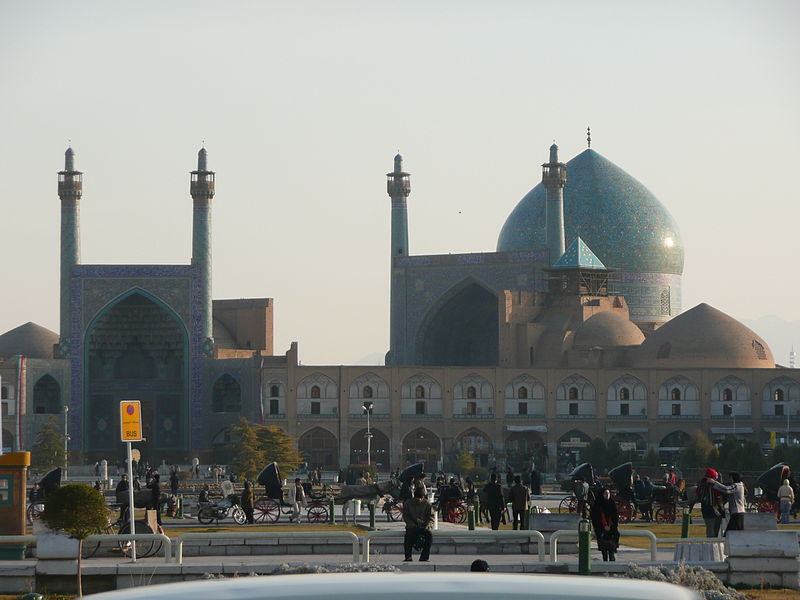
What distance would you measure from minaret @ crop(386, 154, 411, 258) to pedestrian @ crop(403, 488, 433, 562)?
43.8m

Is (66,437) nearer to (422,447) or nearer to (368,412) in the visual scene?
(368,412)

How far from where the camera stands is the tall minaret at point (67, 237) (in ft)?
171

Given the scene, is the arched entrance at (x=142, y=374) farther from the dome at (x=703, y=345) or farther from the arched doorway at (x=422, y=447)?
the dome at (x=703, y=345)

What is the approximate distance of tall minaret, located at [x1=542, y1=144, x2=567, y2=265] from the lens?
56.9 meters

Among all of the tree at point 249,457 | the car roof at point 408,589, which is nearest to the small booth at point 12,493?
the car roof at point 408,589

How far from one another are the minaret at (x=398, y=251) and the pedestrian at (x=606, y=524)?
1695 inches

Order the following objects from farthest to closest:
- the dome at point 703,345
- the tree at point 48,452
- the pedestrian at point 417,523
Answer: the dome at point 703,345 < the tree at point 48,452 < the pedestrian at point 417,523

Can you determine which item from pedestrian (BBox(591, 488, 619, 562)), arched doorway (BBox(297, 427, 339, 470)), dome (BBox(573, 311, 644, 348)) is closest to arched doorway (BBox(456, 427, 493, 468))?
arched doorway (BBox(297, 427, 339, 470))

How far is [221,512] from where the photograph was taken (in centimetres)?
2248

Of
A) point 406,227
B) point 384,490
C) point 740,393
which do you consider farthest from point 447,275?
point 384,490

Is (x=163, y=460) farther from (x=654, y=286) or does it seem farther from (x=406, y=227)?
(x=654, y=286)

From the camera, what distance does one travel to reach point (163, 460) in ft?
169

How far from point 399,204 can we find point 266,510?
35.4 m

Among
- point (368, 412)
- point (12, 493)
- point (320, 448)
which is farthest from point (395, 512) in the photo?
point (320, 448)
